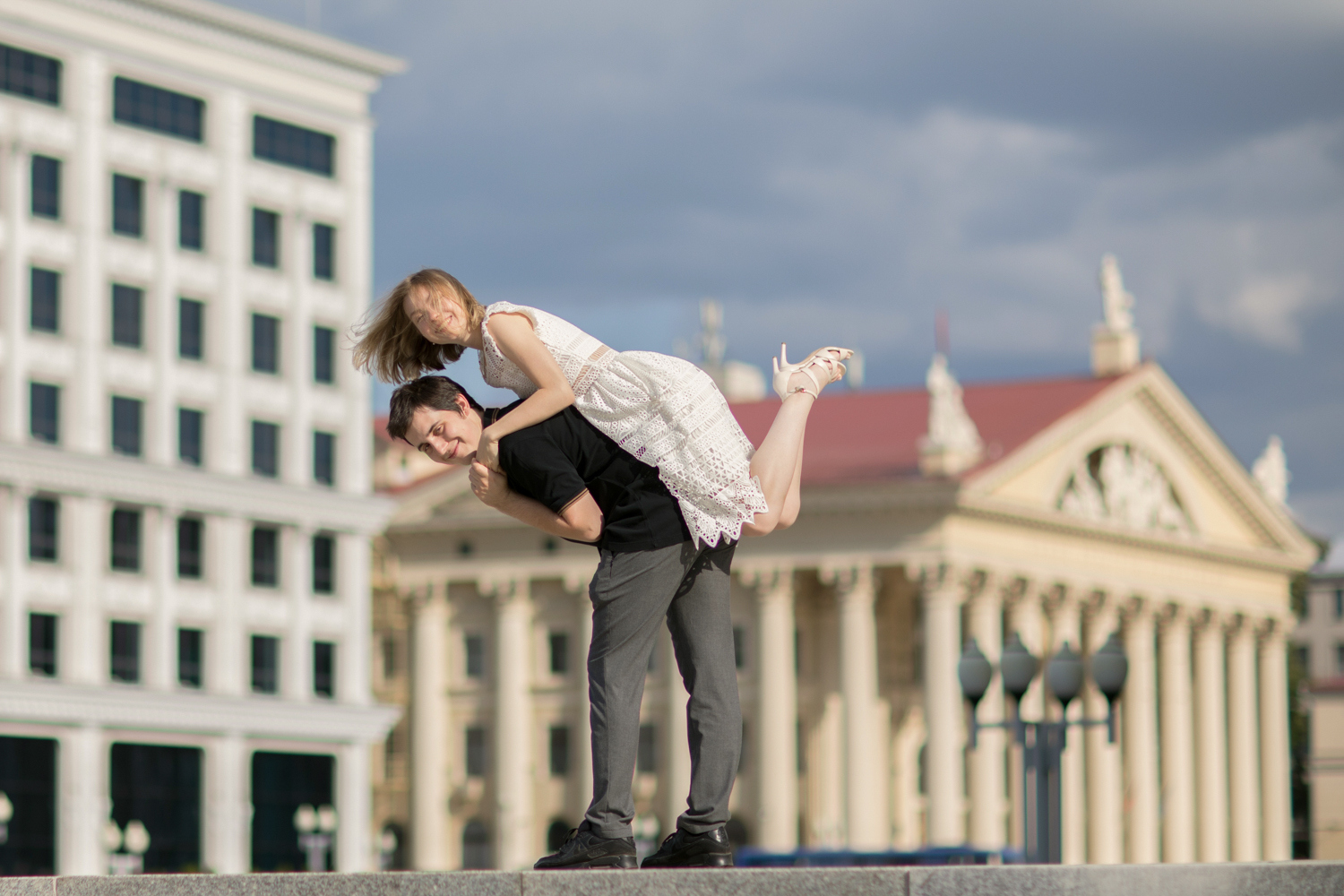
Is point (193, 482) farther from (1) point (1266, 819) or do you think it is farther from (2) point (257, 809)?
(1) point (1266, 819)

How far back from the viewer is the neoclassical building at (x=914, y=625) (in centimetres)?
7825

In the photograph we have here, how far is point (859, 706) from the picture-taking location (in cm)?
7769

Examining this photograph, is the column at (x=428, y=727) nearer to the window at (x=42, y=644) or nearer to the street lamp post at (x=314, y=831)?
the street lamp post at (x=314, y=831)

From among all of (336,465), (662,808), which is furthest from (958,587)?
(336,465)

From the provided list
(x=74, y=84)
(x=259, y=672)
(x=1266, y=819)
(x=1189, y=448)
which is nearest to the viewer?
(x=74, y=84)

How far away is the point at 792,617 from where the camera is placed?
81.5 m

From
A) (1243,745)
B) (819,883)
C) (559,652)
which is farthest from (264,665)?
(819,883)

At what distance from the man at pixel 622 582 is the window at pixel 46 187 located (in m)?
55.6

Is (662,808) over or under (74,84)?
under

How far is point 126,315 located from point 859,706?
956 inches

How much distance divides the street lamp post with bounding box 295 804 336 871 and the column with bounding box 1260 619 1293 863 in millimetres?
37988

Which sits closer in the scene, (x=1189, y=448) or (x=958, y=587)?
(x=958, y=587)

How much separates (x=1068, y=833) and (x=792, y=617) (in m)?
11.0

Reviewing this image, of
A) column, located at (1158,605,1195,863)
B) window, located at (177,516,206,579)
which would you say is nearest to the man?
window, located at (177,516,206,579)
